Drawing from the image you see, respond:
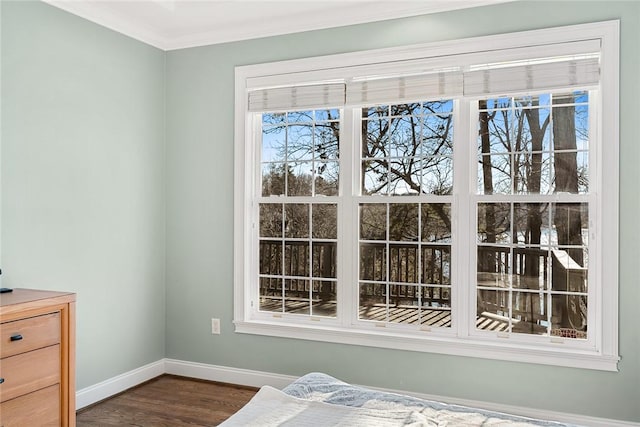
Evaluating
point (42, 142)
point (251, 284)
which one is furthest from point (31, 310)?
point (251, 284)

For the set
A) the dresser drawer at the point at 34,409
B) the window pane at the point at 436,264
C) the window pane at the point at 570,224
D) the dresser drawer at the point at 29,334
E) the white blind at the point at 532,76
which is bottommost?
the dresser drawer at the point at 34,409

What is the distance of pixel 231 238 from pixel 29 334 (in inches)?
66.8

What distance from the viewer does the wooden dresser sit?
8.00 feet

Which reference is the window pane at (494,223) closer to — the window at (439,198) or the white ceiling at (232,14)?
the window at (439,198)

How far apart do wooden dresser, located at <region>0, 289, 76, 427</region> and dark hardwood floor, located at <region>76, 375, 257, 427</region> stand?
0.60 meters

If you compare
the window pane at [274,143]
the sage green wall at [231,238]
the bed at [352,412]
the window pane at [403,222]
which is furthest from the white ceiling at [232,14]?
the bed at [352,412]

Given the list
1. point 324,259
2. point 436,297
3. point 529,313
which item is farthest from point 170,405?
point 529,313

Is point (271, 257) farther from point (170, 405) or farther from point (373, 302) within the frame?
point (170, 405)

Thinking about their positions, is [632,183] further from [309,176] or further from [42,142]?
[42,142]

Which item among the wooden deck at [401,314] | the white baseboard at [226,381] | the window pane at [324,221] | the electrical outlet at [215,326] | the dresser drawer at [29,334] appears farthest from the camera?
the electrical outlet at [215,326]

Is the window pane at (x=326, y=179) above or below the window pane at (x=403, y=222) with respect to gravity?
above

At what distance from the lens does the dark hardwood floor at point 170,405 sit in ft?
10.8

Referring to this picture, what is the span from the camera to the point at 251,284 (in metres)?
4.01

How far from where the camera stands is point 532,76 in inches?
126
